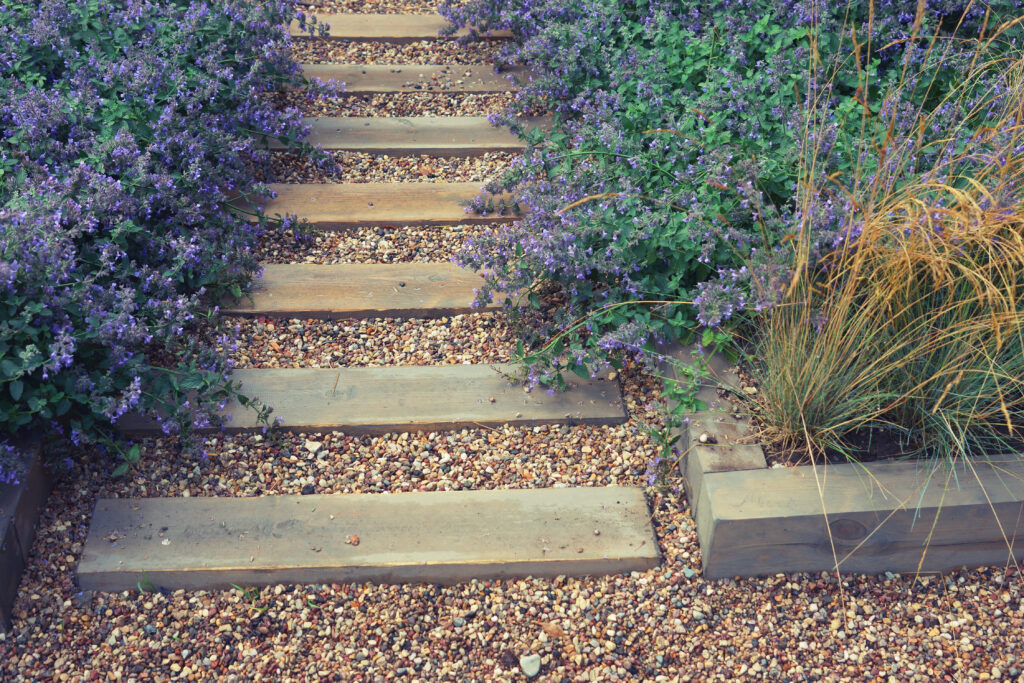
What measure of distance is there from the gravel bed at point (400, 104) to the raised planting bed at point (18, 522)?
7.31 ft

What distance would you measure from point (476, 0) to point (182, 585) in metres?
3.29

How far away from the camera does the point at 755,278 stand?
2.20 metres

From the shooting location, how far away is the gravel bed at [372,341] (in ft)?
9.20

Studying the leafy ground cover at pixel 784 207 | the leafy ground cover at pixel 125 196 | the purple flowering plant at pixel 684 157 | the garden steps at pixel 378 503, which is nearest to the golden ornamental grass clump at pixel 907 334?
the leafy ground cover at pixel 784 207

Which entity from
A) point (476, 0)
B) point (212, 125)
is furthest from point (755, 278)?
point (476, 0)

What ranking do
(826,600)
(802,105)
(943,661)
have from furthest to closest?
(802,105), (826,600), (943,661)

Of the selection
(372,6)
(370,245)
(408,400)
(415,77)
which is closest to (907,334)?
(408,400)

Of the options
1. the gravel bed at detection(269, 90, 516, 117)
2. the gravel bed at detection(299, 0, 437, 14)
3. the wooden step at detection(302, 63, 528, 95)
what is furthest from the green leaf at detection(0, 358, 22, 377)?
the gravel bed at detection(299, 0, 437, 14)

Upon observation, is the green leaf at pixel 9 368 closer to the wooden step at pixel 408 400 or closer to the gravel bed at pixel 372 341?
the wooden step at pixel 408 400

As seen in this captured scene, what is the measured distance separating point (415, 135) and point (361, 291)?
111 centimetres

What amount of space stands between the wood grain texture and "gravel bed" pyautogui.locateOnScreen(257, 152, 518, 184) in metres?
1.89

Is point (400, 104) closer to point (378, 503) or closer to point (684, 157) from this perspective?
point (684, 157)

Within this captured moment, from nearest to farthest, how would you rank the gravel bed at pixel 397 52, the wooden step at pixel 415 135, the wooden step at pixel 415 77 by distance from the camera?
the wooden step at pixel 415 135 < the wooden step at pixel 415 77 < the gravel bed at pixel 397 52

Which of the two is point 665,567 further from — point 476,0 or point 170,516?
point 476,0
